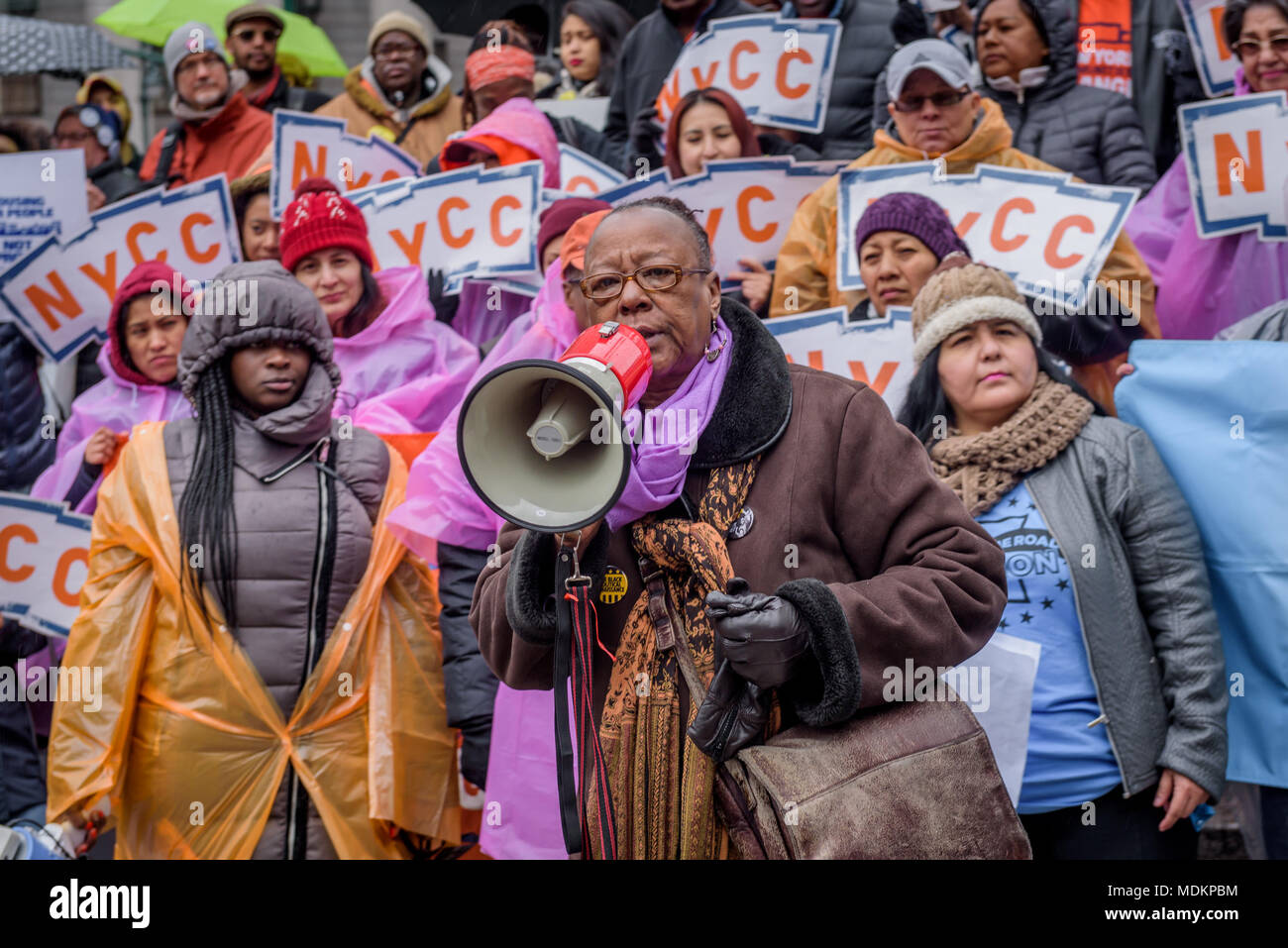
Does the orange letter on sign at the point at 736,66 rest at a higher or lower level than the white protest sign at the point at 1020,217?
→ higher

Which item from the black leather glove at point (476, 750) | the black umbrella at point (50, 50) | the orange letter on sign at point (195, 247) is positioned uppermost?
the black umbrella at point (50, 50)

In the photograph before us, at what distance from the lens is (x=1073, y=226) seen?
4.84 metres

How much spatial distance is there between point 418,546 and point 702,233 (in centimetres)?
170

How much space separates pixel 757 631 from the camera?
7.57ft

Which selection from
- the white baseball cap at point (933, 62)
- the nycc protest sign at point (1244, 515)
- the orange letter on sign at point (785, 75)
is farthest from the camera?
the orange letter on sign at point (785, 75)

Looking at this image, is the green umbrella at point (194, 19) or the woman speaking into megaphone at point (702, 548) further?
the green umbrella at point (194, 19)

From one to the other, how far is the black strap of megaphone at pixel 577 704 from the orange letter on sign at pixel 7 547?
2854 mm

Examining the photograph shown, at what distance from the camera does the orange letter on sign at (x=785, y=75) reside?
604 centimetres

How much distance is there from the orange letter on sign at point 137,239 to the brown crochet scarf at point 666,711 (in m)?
4.20

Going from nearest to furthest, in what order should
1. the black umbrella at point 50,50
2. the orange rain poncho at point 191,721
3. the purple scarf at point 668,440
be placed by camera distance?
the purple scarf at point 668,440
the orange rain poncho at point 191,721
the black umbrella at point 50,50

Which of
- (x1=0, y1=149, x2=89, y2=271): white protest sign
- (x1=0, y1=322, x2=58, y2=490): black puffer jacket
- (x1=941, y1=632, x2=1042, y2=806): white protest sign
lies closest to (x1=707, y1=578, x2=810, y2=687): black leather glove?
(x1=941, y1=632, x2=1042, y2=806): white protest sign

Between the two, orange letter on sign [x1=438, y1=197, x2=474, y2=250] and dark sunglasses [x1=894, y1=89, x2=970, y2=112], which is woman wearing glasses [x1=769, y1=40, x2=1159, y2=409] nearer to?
dark sunglasses [x1=894, y1=89, x2=970, y2=112]

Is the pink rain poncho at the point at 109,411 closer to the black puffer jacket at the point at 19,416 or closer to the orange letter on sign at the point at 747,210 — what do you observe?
the black puffer jacket at the point at 19,416

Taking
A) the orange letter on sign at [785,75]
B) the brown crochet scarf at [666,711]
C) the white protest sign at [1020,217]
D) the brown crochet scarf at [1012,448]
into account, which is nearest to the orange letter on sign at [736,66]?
the orange letter on sign at [785,75]
